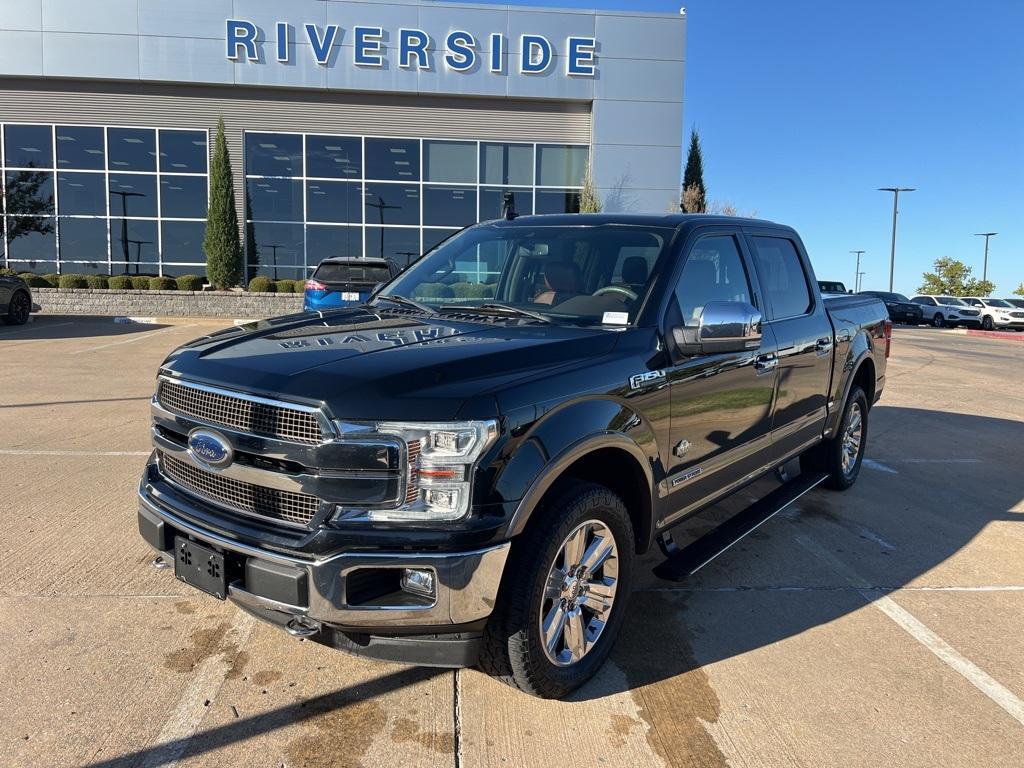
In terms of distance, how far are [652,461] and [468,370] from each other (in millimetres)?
1033

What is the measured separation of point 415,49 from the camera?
75.7 feet

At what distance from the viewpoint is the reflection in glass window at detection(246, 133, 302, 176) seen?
2397cm

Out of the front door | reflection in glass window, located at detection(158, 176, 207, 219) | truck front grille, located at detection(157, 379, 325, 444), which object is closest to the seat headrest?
the front door

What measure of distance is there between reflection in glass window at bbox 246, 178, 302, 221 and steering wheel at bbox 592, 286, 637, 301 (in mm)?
22460

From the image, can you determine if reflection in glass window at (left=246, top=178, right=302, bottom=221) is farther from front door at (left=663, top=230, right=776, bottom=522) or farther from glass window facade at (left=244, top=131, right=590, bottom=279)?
front door at (left=663, top=230, right=776, bottom=522)

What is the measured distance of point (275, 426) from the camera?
247cm

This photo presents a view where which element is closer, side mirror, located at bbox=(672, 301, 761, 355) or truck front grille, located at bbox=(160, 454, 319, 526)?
truck front grille, located at bbox=(160, 454, 319, 526)

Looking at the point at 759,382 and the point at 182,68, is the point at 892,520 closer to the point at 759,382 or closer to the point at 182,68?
the point at 759,382

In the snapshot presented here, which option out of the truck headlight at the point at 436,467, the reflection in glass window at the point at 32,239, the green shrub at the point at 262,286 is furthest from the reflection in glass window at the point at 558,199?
the truck headlight at the point at 436,467

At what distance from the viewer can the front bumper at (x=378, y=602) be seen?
2.35 m

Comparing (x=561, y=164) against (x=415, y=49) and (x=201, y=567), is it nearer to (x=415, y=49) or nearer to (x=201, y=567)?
(x=415, y=49)

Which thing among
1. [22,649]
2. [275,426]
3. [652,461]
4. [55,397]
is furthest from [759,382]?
[55,397]

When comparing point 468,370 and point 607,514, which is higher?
point 468,370

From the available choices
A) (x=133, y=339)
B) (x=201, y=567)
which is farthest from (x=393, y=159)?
(x=201, y=567)
